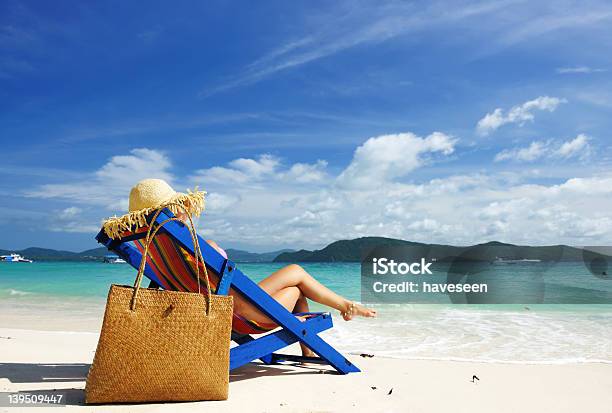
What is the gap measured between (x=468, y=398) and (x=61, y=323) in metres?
6.98

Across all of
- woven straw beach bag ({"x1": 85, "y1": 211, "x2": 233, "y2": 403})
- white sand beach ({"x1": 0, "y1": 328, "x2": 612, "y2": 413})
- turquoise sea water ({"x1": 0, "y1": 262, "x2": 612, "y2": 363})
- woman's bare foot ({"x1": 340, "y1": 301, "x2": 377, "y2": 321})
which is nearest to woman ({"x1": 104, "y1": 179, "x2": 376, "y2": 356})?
woman's bare foot ({"x1": 340, "y1": 301, "x2": 377, "y2": 321})

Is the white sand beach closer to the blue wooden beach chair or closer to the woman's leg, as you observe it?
the blue wooden beach chair

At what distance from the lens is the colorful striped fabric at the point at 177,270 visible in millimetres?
3383

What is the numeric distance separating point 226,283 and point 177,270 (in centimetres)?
40

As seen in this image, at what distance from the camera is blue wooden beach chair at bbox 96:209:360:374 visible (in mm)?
3330

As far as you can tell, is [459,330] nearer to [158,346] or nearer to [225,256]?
[225,256]

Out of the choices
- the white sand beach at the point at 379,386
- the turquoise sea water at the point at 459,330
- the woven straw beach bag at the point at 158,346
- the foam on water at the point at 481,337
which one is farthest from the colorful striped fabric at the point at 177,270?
the turquoise sea water at the point at 459,330

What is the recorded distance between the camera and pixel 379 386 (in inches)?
152

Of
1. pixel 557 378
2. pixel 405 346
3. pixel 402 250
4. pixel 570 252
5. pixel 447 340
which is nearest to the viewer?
pixel 557 378

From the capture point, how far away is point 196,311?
3072 mm

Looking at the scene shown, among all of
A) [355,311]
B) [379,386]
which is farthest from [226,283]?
[379,386]

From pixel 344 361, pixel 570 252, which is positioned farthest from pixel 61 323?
pixel 570 252

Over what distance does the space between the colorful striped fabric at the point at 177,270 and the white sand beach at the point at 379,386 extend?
15.7 inches

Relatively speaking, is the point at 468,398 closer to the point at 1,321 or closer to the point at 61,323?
the point at 61,323
